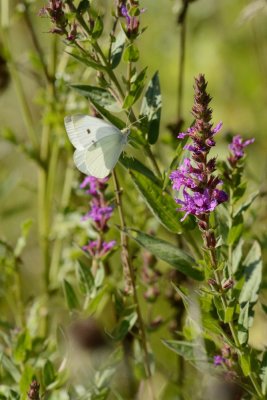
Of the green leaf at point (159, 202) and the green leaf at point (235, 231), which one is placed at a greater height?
the green leaf at point (159, 202)

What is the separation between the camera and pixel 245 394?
3.14 feet

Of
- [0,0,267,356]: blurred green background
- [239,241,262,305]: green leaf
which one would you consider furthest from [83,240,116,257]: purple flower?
[0,0,267,356]: blurred green background

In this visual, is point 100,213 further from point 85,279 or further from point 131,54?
point 131,54

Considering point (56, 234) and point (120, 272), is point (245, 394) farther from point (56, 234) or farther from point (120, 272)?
point (56, 234)

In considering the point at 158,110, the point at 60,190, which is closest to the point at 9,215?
the point at 60,190

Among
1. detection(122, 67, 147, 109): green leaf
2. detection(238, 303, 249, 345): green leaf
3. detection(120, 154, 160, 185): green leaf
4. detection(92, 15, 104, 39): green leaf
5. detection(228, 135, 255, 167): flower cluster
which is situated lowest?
detection(238, 303, 249, 345): green leaf

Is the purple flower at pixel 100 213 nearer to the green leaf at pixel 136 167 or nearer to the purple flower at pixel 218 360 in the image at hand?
the green leaf at pixel 136 167

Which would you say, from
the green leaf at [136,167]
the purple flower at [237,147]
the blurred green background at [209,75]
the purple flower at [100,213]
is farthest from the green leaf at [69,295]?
the blurred green background at [209,75]

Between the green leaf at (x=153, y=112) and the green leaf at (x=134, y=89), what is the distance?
44mm

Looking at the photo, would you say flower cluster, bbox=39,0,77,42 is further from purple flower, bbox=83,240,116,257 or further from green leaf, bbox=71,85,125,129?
purple flower, bbox=83,240,116,257

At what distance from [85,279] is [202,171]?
12.4 inches

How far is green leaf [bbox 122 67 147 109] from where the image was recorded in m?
0.89

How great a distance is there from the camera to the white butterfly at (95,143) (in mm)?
896

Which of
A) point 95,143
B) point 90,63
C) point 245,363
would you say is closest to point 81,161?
point 95,143
